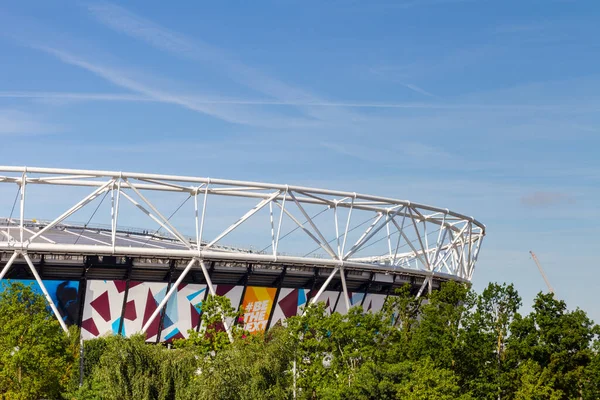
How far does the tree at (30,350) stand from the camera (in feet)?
153

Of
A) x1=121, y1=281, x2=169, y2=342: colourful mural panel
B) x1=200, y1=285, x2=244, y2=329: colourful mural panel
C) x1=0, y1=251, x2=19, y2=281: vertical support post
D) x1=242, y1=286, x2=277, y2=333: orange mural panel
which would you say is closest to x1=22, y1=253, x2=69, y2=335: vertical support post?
x1=0, y1=251, x2=19, y2=281: vertical support post

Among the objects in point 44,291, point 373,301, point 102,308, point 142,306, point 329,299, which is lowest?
point 102,308

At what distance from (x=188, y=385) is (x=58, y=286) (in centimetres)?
1820

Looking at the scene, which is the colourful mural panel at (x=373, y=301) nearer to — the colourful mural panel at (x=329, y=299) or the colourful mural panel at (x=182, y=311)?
the colourful mural panel at (x=329, y=299)

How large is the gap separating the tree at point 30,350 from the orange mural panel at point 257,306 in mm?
14013

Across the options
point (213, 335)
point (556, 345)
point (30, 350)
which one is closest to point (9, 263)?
point (30, 350)

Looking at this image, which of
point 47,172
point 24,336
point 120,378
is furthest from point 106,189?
Answer: point 120,378

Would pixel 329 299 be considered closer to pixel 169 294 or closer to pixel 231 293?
pixel 231 293

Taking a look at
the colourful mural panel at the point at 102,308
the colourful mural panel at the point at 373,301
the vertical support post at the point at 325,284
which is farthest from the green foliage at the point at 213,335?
the colourful mural panel at the point at 373,301

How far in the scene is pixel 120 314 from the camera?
5722cm

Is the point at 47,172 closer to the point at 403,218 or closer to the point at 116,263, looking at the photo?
the point at 116,263

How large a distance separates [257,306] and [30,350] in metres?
19.1

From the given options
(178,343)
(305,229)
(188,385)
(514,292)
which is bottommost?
(188,385)

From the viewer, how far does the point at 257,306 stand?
62.0 metres
